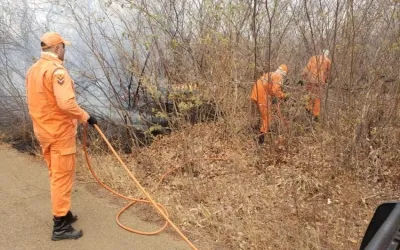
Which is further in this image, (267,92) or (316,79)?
(267,92)

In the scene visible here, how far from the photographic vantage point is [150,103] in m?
7.47

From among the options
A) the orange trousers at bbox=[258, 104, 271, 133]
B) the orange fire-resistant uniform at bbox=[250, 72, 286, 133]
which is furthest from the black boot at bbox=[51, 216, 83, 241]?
the orange trousers at bbox=[258, 104, 271, 133]

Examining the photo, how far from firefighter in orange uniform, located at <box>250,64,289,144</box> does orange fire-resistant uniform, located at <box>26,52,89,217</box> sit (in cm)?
313

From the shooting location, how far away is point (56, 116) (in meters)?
3.63

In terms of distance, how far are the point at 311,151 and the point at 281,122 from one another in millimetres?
722

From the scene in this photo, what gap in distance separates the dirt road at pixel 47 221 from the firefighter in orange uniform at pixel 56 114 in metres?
0.25

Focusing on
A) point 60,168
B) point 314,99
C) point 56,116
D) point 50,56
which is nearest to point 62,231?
point 60,168

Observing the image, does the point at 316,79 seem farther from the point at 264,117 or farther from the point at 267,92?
the point at 264,117

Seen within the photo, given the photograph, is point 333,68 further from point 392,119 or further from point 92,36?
point 92,36

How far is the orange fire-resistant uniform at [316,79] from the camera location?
5410 mm

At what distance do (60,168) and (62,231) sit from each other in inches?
26.2

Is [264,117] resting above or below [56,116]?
below

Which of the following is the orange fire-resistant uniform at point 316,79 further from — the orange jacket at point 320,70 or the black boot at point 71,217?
the black boot at point 71,217

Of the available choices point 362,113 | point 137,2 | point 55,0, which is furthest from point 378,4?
point 55,0
